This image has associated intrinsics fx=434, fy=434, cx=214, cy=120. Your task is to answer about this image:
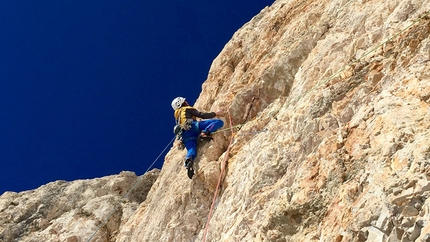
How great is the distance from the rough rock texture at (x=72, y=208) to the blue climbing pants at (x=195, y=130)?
14.3 ft

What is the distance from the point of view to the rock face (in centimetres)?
479

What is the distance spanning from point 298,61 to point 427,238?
6307 millimetres

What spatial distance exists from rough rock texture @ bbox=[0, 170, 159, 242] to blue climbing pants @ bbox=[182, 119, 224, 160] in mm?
4366

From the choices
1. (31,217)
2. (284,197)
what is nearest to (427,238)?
(284,197)

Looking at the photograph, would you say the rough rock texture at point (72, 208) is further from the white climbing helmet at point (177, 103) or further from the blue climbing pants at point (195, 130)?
the blue climbing pants at point (195, 130)

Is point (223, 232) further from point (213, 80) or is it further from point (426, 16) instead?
point (213, 80)

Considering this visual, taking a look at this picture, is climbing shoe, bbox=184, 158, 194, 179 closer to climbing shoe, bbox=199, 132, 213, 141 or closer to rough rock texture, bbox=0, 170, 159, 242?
climbing shoe, bbox=199, 132, 213, 141

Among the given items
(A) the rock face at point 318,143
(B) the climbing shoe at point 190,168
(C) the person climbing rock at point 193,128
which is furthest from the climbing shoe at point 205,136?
(B) the climbing shoe at point 190,168

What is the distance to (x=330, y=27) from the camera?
368 inches

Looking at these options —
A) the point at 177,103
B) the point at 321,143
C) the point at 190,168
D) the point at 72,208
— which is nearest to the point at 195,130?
the point at 190,168

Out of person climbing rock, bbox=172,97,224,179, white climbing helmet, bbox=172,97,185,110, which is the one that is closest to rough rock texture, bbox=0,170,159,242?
white climbing helmet, bbox=172,97,185,110

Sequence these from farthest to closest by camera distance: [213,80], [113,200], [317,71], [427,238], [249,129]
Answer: [113,200] < [213,80] < [249,129] < [317,71] < [427,238]

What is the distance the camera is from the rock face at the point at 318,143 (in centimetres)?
479

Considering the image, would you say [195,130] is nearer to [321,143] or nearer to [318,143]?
[318,143]
